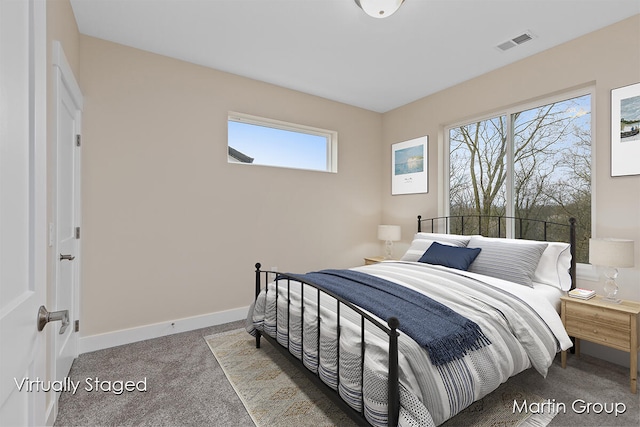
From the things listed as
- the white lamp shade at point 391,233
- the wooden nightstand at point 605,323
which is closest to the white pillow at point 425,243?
the white lamp shade at point 391,233

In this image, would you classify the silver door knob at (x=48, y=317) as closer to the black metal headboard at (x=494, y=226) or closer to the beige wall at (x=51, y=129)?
the beige wall at (x=51, y=129)

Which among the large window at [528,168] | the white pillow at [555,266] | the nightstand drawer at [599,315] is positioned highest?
the large window at [528,168]

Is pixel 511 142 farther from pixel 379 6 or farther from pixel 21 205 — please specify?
pixel 21 205

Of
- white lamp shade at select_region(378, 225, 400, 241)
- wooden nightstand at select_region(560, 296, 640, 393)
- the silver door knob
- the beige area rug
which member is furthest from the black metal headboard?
the silver door knob

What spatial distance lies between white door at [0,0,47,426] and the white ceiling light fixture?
6.08 feet

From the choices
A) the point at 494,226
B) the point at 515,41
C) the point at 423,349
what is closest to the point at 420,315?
the point at 423,349

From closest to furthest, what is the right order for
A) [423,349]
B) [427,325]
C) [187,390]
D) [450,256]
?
1. [423,349]
2. [427,325]
3. [187,390]
4. [450,256]

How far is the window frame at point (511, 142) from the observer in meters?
2.64

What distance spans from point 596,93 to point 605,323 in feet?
6.06

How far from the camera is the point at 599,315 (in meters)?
2.21

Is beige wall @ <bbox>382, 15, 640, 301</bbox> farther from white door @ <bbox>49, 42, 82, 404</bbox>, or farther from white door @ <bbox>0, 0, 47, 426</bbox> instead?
white door @ <bbox>49, 42, 82, 404</bbox>

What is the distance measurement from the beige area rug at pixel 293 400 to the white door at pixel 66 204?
3.60ft

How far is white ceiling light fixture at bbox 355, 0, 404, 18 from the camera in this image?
6.76 feet

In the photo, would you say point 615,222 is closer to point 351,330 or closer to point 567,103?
point 567,103
